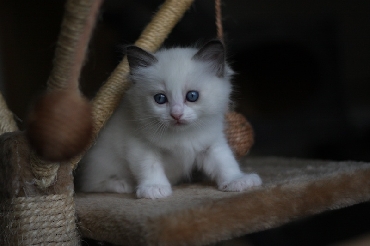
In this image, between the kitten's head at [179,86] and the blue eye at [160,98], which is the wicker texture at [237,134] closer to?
the kitten's head at [179,86]

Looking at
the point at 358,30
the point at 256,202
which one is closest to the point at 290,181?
the point at 256,202

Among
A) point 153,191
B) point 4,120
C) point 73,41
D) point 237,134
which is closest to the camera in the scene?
point 73,41

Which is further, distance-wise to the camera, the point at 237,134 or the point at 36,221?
the point at 237,134

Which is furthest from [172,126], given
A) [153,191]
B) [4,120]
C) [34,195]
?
[4,120]

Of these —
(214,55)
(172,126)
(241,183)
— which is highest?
(214,55)

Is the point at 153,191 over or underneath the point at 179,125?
underneath

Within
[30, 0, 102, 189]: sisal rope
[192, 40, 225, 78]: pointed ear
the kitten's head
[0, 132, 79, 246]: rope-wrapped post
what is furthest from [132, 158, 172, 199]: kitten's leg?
[30, 0, 102, 189]: sisal rope

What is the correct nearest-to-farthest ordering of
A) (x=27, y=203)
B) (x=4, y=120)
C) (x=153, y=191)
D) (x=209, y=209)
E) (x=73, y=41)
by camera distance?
(x=73, y=41)
(x=209, y=209)
(x=27, y=203)
(x=153, y=191)
(x=4, y=120)

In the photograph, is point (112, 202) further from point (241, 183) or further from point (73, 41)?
point (73, 41)
